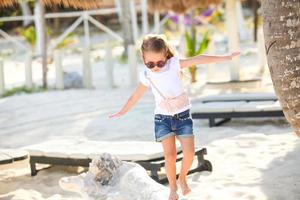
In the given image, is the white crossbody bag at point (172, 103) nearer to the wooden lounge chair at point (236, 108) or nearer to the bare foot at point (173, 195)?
the bare foot at point (173, 195)

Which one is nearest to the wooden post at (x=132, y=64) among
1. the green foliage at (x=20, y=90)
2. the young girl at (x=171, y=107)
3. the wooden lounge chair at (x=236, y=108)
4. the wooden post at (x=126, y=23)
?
the green foliage at (x=20, y=90)

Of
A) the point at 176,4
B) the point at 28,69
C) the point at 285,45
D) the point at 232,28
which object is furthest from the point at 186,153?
the point at 28,69

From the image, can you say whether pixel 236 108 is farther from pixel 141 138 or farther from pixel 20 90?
pixel 20 90

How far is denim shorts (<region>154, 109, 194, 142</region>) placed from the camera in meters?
3.96

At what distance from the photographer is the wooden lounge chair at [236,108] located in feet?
24.6

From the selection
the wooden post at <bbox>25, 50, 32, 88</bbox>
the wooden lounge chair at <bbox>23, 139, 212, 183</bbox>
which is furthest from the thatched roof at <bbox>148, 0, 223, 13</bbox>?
the wooden lounge chair at <bbox>23, 139, 212, 183</bbox>

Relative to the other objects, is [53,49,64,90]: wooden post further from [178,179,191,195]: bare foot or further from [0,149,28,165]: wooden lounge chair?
[178,179,191,195]: bare foot

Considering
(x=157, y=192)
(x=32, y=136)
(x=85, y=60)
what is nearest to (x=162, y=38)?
(x=157, y=192)

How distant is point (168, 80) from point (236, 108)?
12.5ft

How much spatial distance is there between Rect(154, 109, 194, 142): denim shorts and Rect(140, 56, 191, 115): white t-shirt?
0.11 feet

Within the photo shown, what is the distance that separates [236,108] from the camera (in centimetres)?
762

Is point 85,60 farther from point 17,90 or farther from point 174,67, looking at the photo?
point 174,67

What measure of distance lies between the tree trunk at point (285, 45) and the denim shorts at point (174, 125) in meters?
0.64

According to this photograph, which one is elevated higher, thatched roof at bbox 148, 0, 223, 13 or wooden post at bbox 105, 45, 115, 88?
thatched roof at bbox 148, 0, 223, 13
